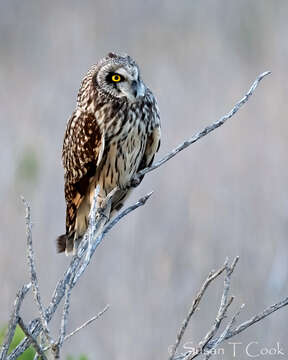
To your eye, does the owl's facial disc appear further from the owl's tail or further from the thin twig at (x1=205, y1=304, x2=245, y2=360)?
the thin twig at (x1=205, y1=304, x2=245, y2=360)

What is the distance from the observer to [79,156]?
3.93m

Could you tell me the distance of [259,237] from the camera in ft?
18.8

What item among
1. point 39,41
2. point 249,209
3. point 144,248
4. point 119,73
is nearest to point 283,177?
point 249,209

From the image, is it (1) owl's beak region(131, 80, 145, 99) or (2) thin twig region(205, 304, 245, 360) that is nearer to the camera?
(2) thin twig region(205, 304, 245, 360)

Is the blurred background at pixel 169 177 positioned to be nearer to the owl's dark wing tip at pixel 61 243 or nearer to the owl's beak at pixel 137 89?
the owl's dark wing tip at pixel 61 243

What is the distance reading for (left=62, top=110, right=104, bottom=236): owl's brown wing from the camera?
154 inches

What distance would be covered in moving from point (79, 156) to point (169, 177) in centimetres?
238

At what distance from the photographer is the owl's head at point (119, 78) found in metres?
3.77

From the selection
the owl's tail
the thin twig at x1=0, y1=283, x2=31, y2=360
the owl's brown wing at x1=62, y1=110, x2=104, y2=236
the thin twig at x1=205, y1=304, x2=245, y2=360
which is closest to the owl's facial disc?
the owl's brown wing at x1=62, y1=110, x2=104, y2=236

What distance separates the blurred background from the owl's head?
4.99 feet

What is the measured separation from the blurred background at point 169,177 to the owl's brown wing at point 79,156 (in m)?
1.10

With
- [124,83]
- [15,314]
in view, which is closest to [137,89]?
[124,83]

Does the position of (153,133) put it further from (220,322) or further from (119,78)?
(220,322)

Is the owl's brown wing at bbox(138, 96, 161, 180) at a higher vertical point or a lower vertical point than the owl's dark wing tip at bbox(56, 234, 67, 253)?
higher
